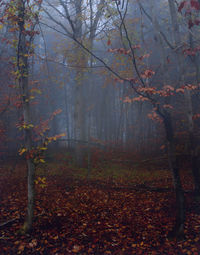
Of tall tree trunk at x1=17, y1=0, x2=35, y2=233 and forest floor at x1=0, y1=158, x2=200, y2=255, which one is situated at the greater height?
tall tree trunk at x1=17, y1=0, x2=35, y2=233

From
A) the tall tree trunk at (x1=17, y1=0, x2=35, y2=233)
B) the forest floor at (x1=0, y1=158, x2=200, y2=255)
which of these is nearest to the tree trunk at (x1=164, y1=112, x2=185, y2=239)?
the forest floor at (x1=0, y1=158, x2=200, y2=255)

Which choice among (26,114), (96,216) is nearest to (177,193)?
(96,216)

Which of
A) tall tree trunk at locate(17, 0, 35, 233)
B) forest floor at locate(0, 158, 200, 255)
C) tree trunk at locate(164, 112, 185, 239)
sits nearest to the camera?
forest floor at locate(0, 158, 200, 255)

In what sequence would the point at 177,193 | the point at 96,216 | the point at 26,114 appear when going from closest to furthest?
the point at 26,114, the point at 177,193, the point at 96,216

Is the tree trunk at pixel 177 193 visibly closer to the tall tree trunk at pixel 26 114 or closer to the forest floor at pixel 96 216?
the forest floor at pixel 96 216

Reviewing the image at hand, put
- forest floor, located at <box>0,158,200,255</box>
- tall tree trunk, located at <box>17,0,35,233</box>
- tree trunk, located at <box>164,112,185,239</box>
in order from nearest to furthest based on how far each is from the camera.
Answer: forest floor, located at <box>0,158,200,255</box> → tall tree trunk, located at <box>17,0,35,233</box> → tree trunk, located at <box>164,112,185,239</box>

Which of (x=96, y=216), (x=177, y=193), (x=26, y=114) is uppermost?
(x=26, y=114)

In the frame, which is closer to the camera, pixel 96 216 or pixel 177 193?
pixel 177 193

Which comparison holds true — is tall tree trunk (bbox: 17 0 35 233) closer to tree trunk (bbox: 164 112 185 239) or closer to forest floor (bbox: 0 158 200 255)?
forest floor (bbox: 0 158 200 255)

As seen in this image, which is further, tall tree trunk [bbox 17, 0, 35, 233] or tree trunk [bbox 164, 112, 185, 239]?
tree trunk [bbox 164, 112, 185, 239]

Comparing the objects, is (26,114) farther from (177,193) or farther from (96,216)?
(177,193)

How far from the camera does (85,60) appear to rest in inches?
447

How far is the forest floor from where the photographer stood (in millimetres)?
4551

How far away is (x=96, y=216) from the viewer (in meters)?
5.96
